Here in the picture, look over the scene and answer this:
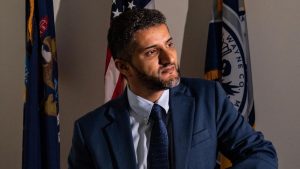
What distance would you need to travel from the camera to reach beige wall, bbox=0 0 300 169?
6.24 feet

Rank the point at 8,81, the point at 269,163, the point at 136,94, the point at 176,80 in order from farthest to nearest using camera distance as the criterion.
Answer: the point at 8,81 → the point at 136,94 → the point at 176,80 → the point at 269,163

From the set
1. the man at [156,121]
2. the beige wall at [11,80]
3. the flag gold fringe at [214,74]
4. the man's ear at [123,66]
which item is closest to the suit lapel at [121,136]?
the man at [156,121]

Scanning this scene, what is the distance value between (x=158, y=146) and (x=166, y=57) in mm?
285

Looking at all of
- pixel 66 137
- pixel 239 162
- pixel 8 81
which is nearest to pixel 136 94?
pixel 239 162

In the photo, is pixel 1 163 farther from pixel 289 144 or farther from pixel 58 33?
pixel 289 144

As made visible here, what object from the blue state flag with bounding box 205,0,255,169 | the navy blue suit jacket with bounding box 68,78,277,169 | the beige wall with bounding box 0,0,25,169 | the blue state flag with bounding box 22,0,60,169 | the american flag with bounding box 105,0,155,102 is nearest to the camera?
the navy blue suit jacket with bounding box 68,78,277,169

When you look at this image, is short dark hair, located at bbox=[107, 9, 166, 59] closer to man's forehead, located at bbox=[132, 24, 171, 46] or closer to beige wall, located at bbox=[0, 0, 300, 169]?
man's forehead, located at bbox=[132, 24, 171, 46]

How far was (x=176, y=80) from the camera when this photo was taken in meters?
1.17

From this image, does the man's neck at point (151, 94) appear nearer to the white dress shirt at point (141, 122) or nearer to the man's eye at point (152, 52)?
the white dress shirt at point (141, 122)

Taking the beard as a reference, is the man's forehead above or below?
above

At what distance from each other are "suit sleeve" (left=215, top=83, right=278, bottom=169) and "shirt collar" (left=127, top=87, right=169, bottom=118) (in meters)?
0.18

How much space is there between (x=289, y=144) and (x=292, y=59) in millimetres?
453

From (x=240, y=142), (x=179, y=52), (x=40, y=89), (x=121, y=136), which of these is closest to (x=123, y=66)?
(x=121, y=136)

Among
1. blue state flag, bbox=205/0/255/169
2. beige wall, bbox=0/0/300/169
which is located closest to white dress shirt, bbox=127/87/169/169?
→ blue state flag, bbox=205/0/255/169
